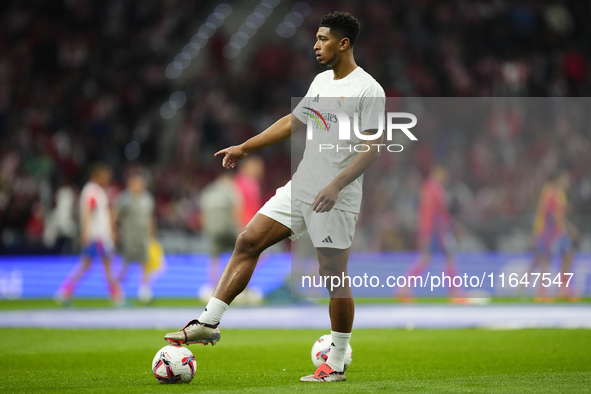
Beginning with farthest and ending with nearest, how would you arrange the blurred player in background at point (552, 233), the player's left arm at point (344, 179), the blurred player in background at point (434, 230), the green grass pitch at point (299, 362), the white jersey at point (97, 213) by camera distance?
1. the blurred player in background at point (552, 233)
2. the blurred player in background at point (434, 230)
3. the white jersey at point (97, 213)
4. the player's left arm at point (344, 179)
5. the green grass pitch at point (299, 362)

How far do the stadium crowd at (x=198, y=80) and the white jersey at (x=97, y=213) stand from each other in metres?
4.55

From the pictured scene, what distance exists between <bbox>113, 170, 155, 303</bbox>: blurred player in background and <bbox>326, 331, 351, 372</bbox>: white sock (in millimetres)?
8829

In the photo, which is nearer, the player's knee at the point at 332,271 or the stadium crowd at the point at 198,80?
the player's knee at the point at 332,271

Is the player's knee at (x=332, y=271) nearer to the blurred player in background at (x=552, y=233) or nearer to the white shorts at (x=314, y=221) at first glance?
the white shorts at (x=314, y=221)

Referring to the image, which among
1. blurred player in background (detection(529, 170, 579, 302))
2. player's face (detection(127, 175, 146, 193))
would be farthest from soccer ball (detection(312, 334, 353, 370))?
blurred player in background (detection(529, 170, 579, 302))

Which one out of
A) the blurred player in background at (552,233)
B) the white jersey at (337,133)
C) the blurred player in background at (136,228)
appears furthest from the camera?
the blurred player in background at (552,233)

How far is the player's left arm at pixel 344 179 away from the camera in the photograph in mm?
A: 5297

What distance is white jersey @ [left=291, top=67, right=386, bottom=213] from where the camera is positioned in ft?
17.8

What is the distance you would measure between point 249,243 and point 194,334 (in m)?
0.71

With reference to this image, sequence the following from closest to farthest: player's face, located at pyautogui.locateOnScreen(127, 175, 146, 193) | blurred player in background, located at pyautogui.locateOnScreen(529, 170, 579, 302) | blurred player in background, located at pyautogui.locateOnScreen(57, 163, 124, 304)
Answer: blurred player in background, located at pyautogui.locateOnScreen(57, 163, 124, 304) → player's face, located at pyautogui.locateOnScreen(127, 175, 146, 193) → blurred player in background, located at pyautogui.locateOnScreen(529, 170, 579, 302)

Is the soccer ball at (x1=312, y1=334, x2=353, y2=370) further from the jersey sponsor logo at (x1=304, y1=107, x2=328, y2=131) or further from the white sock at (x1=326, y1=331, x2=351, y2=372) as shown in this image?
the jersey sponsor logo at (x1=304, y1=107, x2=328, y2=131)

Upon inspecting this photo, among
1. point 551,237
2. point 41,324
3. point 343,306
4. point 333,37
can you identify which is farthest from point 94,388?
point 551,237

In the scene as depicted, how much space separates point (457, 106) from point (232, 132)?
20.5 ft

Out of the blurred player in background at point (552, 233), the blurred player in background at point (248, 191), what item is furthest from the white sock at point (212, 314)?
the blurred player in background at point (552, 233)
